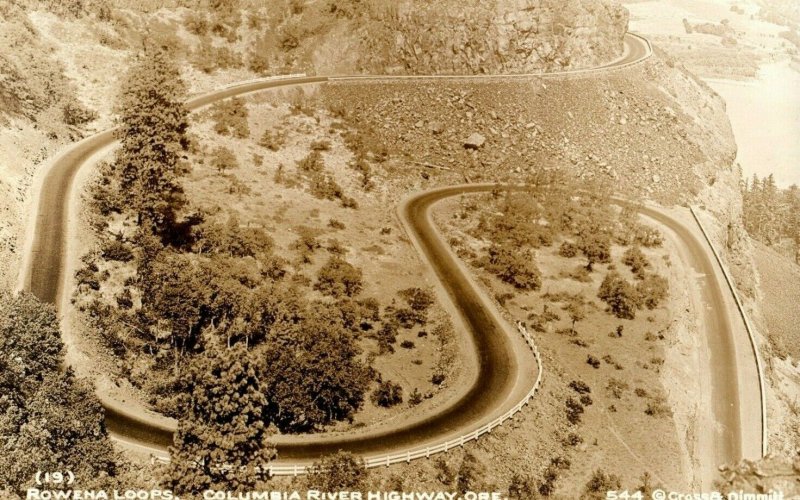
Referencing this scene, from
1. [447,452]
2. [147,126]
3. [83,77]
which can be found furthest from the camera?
[83,77]

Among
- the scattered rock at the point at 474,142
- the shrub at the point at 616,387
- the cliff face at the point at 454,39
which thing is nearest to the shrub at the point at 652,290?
the shrub at the point at 616,387

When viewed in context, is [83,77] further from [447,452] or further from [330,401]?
[447,452]

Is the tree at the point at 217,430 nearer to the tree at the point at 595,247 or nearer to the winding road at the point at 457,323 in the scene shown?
the winding road at the point at 457,323

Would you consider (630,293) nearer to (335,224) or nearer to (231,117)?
(335,224)

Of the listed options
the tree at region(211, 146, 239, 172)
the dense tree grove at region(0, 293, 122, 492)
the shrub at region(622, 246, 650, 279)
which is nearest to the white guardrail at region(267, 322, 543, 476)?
the dense tree grove at region(0, 293, 122, 492)

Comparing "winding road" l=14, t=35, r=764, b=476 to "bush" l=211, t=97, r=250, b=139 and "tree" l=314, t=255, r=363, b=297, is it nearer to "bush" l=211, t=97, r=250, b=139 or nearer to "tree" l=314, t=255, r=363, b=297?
"tree" l=314, t=255, r=363, b=297

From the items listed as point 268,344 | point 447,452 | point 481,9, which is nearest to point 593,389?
point 447,452
